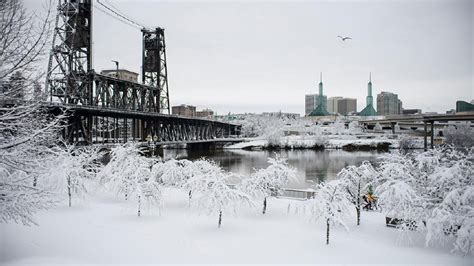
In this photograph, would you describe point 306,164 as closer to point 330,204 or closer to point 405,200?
point 330,204

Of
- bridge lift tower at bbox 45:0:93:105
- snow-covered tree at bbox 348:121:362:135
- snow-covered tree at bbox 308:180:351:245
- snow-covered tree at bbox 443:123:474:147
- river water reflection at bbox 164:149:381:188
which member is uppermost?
bridge lift tower at bbox 45:0:93:105

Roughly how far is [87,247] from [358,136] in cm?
9746

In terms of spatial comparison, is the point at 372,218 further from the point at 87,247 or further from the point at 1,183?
the point at 1,183

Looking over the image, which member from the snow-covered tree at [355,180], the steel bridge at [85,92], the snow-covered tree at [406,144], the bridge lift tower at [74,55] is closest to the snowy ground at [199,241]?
the snow-covered tree at [355,180]

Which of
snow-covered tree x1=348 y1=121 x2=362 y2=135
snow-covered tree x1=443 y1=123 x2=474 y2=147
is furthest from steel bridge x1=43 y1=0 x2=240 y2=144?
snow-covered tree x1=348 y1=121 x2=362 y2=135

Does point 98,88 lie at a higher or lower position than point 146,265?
higher

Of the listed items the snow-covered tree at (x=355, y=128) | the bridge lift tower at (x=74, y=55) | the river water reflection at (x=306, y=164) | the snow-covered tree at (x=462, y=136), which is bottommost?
the river water reflection at (x=306, y=164)

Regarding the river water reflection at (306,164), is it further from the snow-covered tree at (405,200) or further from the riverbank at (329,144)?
the riverbank at (329,144)

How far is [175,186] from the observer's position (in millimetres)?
23906

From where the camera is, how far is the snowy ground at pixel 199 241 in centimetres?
1247

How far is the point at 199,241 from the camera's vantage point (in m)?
14.4

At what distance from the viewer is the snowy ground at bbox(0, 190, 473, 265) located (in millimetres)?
12469

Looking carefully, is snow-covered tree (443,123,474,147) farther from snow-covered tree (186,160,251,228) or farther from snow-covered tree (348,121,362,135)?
snow-covered tree (186,160,251,228)

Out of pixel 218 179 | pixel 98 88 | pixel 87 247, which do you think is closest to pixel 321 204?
pixel 218 179
